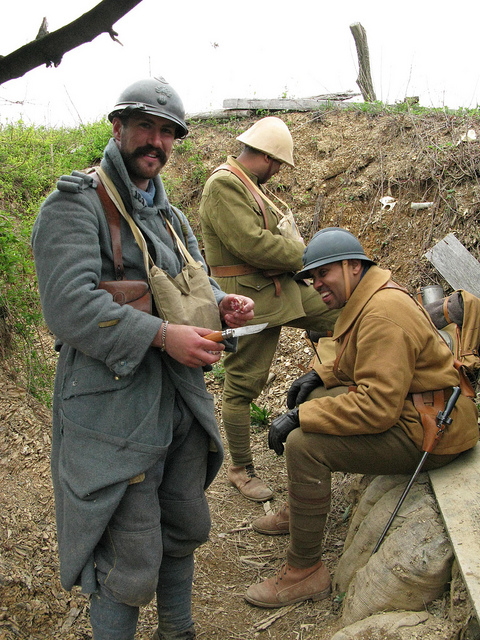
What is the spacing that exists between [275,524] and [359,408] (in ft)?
4.84

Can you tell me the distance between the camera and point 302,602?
3.27 meters

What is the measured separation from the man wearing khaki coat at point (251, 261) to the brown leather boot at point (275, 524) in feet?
1.23

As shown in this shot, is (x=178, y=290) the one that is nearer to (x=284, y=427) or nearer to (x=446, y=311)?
(x=284, y=427)

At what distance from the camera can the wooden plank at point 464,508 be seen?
224cm

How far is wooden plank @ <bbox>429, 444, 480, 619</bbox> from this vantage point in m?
2.24

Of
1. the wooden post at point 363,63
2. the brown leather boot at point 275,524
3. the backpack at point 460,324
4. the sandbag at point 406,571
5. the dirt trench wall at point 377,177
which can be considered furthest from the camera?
the wooden post at point 363,63

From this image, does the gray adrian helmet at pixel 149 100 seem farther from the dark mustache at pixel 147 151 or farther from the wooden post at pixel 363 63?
the wooden post at pixel 363 63

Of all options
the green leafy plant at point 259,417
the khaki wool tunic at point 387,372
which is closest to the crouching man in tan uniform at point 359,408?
the khaki wool tunic at point 387,372

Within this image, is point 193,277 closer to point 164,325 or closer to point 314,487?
point 164,325

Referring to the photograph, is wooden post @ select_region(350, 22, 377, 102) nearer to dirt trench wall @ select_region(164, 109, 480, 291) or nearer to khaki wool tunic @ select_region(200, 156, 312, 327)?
dirt trench wall @ select_region(164, 109, 480, 291)

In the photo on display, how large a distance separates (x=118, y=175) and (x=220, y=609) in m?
2.54

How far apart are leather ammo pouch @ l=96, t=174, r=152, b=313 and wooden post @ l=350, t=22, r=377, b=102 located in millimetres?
7470

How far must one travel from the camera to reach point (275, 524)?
12.9ft

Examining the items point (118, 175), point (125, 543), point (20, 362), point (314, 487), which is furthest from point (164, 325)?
point (20, 362)
